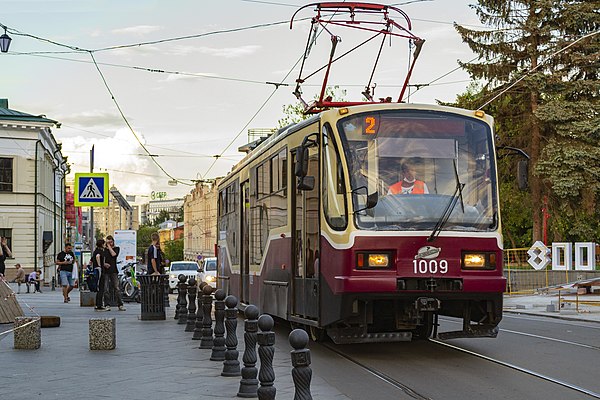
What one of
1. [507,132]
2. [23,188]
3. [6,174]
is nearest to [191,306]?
[507,132]

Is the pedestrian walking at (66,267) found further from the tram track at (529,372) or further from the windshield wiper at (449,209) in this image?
the windshield wiper at (449,209)

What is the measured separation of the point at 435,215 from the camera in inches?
512

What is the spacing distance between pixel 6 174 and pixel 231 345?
53.8 metres

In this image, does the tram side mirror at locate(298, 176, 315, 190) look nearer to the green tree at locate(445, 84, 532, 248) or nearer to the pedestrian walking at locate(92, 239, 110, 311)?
the pedestrian walking at locate(92, 239, 110, 311)

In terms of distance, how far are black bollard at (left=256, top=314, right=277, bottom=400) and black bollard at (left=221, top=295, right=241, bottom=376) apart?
91.1 inches

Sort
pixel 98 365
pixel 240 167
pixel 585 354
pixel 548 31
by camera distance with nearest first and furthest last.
Result: pixel 98 365 < pixel 585 354 < pixel 240 167 < pixel 548 31

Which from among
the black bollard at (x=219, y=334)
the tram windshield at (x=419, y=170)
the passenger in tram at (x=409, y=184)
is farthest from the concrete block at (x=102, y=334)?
the passenger in tram at (x=409, y=184)

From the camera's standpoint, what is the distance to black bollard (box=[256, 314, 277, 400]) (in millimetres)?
8914

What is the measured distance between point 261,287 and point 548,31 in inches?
1238

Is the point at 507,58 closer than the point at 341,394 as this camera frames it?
No

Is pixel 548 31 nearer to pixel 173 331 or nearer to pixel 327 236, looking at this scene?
pixel 173 331

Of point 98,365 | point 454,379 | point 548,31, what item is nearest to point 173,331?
point 98,365

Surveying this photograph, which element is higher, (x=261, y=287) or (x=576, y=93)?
(x=576, y=93)

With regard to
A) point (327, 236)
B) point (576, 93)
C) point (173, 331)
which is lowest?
point (173, 331)
